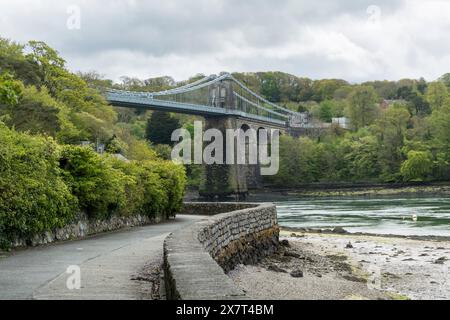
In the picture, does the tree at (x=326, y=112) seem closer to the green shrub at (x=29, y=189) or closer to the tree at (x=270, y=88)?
the tree at (x=270, y=88)

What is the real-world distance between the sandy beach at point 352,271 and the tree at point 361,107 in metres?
82.7

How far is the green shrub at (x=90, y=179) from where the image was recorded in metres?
18.8

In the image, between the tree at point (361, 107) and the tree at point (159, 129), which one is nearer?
the tree at point (159, 129)

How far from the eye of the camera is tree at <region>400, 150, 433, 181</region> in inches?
3452

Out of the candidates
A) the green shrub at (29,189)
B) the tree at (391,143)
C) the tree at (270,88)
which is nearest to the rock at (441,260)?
the green shrub at (29,189)

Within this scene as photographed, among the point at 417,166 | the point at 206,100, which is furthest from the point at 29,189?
the point at 417,166

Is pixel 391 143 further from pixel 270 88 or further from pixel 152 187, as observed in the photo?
pixel 152 187

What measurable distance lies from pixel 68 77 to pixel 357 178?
206ft

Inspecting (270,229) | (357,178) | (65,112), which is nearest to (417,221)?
(270,229)

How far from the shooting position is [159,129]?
9344cm

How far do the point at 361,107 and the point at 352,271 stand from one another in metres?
94.7

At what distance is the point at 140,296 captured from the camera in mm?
8602

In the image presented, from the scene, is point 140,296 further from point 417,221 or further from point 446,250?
point 417,221

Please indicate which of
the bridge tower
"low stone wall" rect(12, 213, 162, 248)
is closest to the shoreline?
"low stone wall" rect(12, 213, 162, 248)
